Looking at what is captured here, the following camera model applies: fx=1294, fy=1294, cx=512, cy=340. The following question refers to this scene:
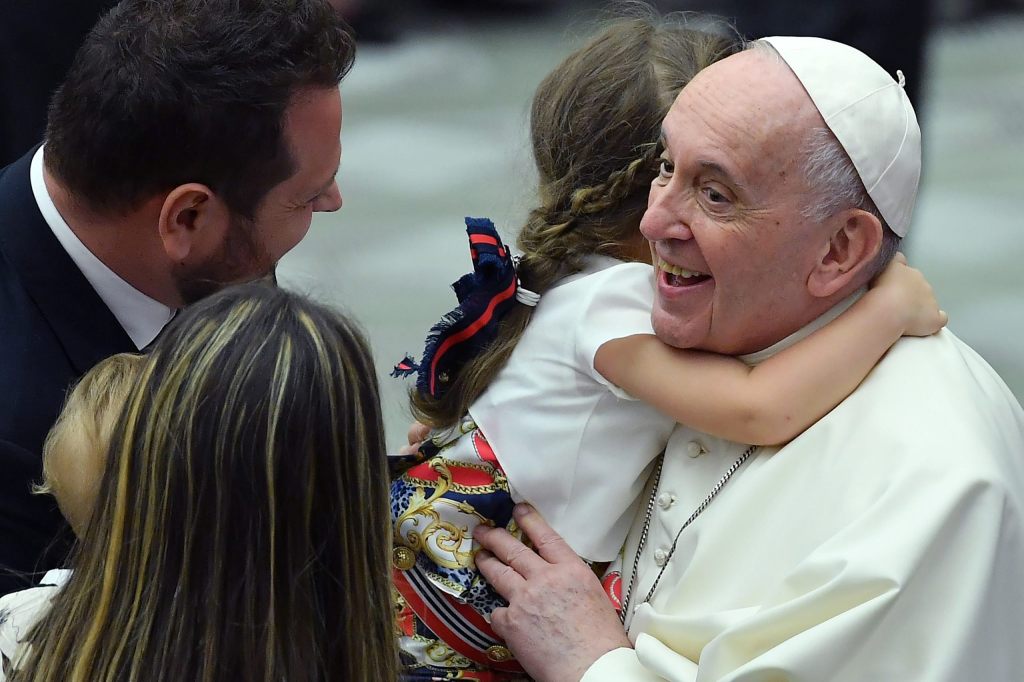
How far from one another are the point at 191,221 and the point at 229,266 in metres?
0.13

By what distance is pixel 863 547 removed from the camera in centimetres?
192

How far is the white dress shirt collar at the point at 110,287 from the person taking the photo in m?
2.59

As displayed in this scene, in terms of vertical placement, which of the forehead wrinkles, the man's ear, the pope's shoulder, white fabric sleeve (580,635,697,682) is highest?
the man's ear

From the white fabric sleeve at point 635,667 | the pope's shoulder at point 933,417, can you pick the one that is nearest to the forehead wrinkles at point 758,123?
the pope's shoulder at point 933,417

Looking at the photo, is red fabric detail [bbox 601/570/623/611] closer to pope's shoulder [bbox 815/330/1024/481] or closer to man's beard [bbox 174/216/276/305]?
pope's shoulder [bbox 815/330/1024/481]

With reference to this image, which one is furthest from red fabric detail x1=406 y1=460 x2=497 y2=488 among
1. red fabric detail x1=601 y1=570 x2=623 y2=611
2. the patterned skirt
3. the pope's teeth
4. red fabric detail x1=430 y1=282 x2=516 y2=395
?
the pope's teeth

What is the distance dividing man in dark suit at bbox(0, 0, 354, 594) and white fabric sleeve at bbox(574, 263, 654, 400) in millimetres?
784

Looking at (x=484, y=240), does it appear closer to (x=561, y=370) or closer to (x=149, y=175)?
(x=561, y=370)

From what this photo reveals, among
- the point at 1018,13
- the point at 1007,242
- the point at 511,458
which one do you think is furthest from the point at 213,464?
the point at 1018,13

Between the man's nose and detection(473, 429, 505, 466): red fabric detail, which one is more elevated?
the man's nose

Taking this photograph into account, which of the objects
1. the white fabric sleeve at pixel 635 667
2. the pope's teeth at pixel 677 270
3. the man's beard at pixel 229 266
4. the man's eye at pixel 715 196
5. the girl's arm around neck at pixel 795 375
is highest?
the man's beard at pixel 229 266

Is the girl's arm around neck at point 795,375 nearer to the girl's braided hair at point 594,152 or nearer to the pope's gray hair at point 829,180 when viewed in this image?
the pope's gray hair at point 829,180

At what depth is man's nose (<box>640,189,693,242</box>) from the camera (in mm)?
2160

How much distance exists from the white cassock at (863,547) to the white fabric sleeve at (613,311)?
23cm
